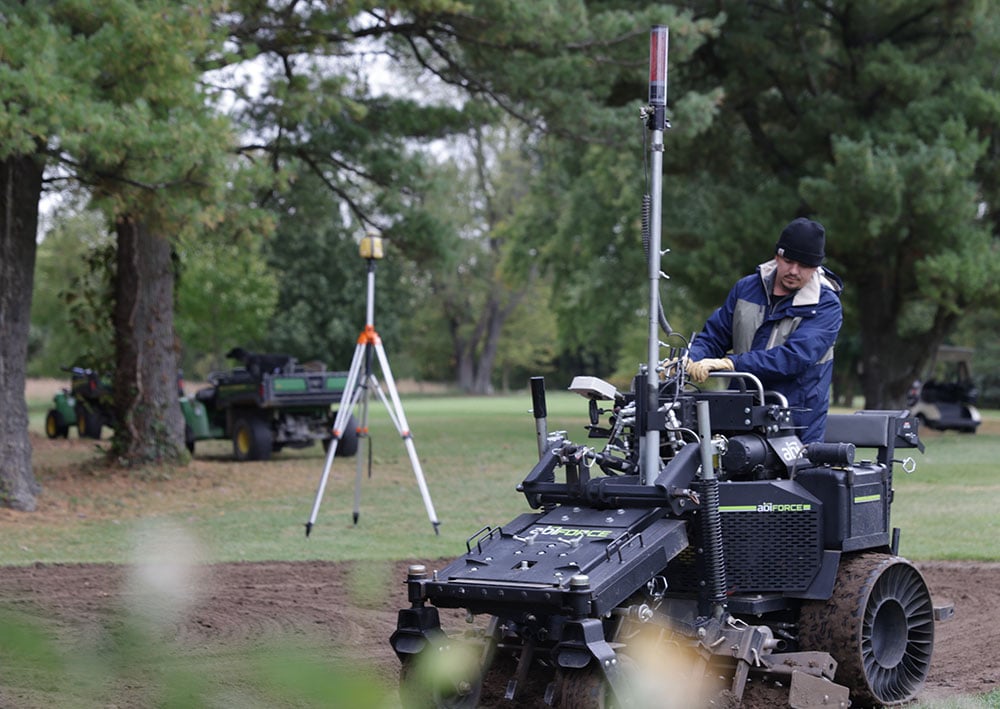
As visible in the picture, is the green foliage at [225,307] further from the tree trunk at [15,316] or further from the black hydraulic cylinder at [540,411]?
the black hydraulic cylinder at [540,411]

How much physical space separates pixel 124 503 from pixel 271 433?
21.7 ft

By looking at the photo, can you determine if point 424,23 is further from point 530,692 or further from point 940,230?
point 530,692

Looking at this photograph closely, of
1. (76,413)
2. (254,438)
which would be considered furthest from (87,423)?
(254,438)

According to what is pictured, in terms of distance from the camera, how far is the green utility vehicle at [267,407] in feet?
69.4

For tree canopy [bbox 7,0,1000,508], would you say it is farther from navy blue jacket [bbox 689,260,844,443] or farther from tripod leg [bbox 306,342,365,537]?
navy blue jacket [bbox 689,260,844,443]

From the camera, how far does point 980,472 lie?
19328 mm

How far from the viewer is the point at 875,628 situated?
632 cm

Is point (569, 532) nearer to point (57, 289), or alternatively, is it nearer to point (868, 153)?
point (868, 153)

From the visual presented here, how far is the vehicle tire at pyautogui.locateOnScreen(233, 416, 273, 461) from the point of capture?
21.4m

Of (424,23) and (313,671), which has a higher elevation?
(424,23)

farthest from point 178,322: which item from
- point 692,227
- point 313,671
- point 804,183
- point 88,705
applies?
point 313,671

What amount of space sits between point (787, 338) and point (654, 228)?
4.10 feet

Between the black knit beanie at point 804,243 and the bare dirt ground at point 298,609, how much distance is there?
212 centimetres

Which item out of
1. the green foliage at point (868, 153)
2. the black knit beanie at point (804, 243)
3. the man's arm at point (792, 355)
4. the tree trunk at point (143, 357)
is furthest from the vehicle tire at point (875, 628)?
the green foliage at point (868, 153)
